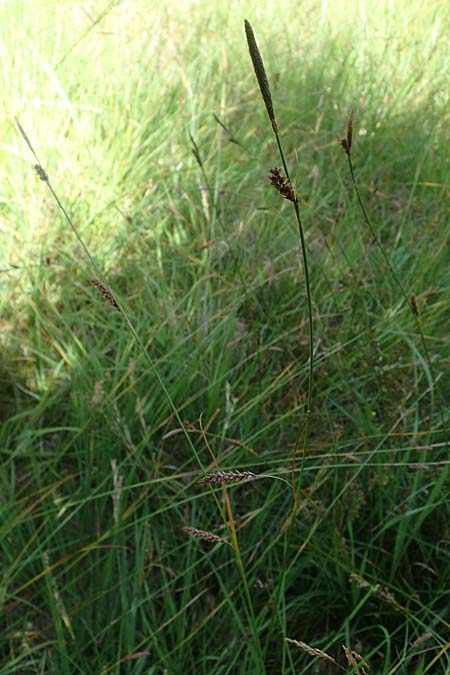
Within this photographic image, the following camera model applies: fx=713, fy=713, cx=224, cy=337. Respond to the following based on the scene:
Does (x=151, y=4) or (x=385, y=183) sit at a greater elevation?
(x=151, y=4)

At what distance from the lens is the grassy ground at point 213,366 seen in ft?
3.89

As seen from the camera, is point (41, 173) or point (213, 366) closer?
point (41, 173)

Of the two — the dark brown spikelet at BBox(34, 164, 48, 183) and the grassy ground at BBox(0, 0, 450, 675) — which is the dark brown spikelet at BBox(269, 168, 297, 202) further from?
the dark brown spikelet at BBox(34, 164, 48, 183)

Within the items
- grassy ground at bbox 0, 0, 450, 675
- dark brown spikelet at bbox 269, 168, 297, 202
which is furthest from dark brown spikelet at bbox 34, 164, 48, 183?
dark brown spikelet at bbox 269, 168, 297, 202

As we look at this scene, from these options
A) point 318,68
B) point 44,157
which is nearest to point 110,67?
point 44,157

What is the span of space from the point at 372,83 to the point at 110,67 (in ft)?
3.05

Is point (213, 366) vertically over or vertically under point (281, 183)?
under

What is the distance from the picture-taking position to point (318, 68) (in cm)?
271

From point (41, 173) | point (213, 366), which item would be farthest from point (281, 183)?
point (213, 366)

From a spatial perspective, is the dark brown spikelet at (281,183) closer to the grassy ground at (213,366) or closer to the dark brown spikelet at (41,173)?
the grassy ground at (213,366)

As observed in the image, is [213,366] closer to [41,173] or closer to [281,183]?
[41,173]

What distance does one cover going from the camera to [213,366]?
1.56 meters

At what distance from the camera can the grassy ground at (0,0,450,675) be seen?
46.7 inches

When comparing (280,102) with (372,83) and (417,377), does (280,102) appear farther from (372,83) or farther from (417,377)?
(417,377)
